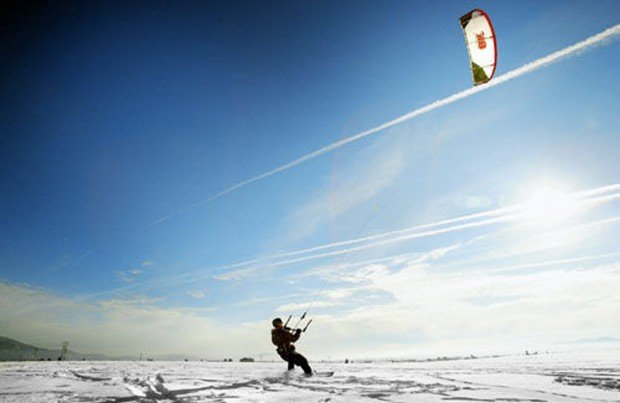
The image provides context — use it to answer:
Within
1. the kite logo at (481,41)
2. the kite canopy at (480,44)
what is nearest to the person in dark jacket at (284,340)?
the kite canopy at (480,44)

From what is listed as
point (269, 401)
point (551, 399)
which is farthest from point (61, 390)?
point (551, 399)

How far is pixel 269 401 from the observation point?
564 centimetres

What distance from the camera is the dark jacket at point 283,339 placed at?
1180 centimetres

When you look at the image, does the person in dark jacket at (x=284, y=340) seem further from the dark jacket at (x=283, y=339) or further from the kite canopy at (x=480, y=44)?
the kite canopy at (x=480, y=44)

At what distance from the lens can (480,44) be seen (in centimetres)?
1443

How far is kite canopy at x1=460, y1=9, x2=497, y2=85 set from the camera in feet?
46.2

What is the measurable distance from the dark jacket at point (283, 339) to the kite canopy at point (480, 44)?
37.4ft

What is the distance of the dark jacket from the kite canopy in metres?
11.4

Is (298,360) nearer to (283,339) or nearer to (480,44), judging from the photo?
(283,339)

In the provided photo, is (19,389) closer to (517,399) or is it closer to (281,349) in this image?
(281,349)

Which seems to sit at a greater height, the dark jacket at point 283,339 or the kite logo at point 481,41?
the kite logo at point 481,41

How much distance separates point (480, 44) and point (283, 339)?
1328cm

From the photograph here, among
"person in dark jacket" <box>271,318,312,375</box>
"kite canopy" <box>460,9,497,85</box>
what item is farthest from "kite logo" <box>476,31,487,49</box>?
"person in dark jacket" <box>271,318,312,375</box>

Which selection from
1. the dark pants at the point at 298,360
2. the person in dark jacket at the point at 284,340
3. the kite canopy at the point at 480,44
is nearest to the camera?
the dark pants at the point at 298,360
